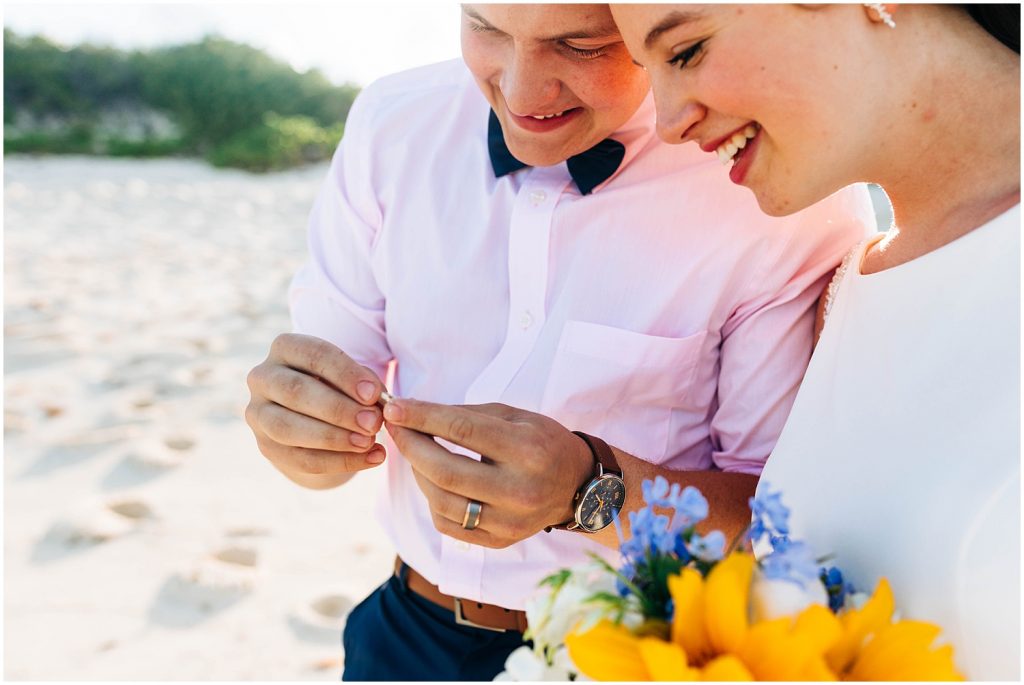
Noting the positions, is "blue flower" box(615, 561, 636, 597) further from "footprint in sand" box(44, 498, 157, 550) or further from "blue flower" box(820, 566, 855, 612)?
"footprint in sand" box(44, 498, 157, 550)

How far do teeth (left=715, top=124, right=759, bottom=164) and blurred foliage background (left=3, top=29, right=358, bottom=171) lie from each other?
15381mm

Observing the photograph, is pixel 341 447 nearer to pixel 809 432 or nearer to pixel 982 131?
pixel 809 432

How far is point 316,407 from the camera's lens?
6.08 feet

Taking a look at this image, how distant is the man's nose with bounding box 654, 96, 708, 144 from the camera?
1503mm

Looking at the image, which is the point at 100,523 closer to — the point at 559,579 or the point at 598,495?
the point at 598,495

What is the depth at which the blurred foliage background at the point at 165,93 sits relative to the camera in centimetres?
1728

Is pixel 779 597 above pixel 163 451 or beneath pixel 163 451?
above

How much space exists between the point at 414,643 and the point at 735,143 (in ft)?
4.53

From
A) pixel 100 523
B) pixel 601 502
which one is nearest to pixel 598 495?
pixel 601 502

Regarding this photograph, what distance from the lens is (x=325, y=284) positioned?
7.55ft

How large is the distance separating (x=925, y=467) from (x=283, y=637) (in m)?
2.41

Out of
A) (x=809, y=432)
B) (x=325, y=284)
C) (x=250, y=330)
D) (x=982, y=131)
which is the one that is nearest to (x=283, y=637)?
(x=325, y=284)

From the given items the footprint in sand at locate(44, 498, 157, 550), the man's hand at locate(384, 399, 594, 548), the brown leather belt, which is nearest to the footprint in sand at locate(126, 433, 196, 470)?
the footprint in sand at locate(44, 498, 157, 550)

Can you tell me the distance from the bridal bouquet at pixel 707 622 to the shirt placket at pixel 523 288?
3.00ft
